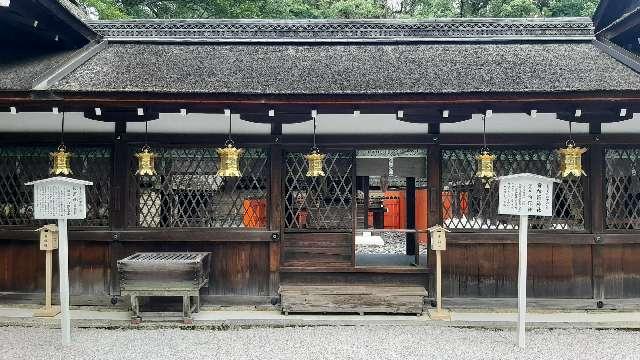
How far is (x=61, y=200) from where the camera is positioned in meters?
5.49

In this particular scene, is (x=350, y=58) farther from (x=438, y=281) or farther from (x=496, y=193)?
(x=438, y=281)

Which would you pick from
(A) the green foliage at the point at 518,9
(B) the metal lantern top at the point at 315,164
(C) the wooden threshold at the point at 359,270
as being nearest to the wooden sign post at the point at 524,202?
(C) the wooden threshold at the point at 359,270

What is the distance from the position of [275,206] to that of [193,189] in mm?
1322

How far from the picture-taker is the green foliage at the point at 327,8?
60.3ft

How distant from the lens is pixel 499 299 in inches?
276

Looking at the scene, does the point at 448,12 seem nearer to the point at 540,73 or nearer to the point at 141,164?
the point at 540,73

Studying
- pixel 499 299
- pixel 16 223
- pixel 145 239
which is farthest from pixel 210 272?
pixel 499 299

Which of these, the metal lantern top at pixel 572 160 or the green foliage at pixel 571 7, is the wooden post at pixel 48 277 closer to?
the metal lantern top at pixel 572 160

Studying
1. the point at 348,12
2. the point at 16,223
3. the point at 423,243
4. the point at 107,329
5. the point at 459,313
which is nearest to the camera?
the point at 107,329

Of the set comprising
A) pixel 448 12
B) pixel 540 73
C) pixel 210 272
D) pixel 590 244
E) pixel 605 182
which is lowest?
pixel 210 272

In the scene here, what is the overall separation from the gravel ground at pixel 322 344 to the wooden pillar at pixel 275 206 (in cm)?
101

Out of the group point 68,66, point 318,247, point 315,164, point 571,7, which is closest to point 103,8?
point 68,66

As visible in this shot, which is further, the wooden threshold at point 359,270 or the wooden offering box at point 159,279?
the wooden threshold at point 359,270

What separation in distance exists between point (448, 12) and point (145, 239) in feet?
60.2
